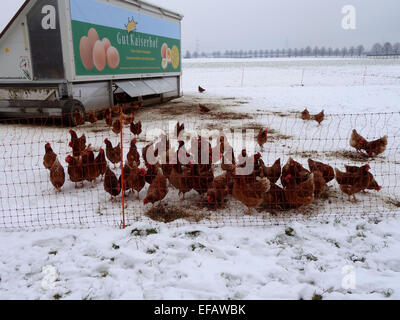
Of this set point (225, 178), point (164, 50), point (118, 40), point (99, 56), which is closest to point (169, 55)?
point (164, 50)

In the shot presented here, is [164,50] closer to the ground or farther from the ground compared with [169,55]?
farther from the ground

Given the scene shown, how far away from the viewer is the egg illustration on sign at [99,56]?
32.5ft

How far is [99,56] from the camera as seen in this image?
10.1 metres

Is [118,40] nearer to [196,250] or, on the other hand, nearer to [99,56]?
[99,56]

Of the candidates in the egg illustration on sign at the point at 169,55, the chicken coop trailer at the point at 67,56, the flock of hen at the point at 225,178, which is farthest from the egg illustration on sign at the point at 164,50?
the flock of hen at the point at 225,178

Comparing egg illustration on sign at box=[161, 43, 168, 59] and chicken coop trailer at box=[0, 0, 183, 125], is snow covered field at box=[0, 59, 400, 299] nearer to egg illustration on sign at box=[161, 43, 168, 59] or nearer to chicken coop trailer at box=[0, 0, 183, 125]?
chicken coop trailer at box=[0, 0, 183, 125]

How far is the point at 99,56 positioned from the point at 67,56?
1.35 meters

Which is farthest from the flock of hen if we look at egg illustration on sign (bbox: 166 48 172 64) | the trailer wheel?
egg illustration on sign (bbox: 166 48 172 64)

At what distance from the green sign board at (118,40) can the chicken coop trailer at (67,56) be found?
28 mm

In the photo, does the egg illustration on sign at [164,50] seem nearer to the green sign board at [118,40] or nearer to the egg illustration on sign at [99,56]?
the green sign board at [118,40]

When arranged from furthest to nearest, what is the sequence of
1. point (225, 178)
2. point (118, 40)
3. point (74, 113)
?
point (118, 40), point (74, 113), point (225, 178)

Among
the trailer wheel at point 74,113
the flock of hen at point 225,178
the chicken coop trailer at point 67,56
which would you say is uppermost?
the chicken coop trailer at point 67,56

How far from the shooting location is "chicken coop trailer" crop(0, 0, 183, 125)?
350 inches
